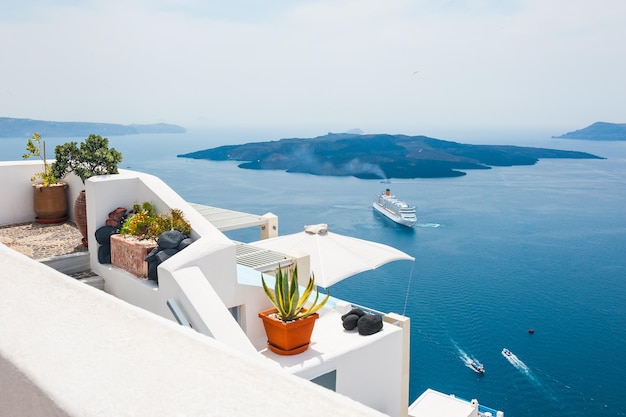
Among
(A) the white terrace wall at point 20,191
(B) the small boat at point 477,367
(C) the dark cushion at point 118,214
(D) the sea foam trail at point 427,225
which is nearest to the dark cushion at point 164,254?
(C) the dark cushion at point 118,214

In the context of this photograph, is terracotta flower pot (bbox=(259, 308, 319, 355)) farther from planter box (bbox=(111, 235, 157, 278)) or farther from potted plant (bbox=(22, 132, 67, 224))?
potted plant (bbox=(22, 132, 67, 224))

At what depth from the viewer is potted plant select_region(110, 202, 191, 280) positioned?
4594 mm

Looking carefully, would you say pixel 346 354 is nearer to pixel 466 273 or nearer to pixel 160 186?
pixel 160 186

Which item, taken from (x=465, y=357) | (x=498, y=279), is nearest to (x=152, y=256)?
(x=465, y=357)

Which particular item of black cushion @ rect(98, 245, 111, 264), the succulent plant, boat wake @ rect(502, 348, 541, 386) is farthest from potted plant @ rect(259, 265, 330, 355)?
boat wake @ rect(502, 348, 541, 386)

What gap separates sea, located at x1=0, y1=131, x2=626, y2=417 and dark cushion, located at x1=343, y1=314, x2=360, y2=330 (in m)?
4.50

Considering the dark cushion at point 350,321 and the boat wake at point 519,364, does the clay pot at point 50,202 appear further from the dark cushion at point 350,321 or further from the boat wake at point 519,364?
the boat wake at point 519,364

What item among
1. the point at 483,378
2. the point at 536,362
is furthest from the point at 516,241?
the point at 483,378

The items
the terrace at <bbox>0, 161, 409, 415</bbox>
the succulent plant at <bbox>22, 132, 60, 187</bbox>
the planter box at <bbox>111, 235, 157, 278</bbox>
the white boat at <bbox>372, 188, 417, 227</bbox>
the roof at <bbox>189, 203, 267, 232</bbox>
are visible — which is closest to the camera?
the terrace at <bbox>0, 161, 409, 415</bbox>

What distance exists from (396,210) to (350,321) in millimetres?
47893

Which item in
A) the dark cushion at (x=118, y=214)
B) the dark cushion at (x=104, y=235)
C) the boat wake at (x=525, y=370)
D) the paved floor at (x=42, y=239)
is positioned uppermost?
the dark cushion at (x=118, y=214)

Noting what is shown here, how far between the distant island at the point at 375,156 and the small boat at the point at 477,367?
6472cm

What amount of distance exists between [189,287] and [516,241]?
45212mm

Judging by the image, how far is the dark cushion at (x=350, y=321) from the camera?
5.31m
